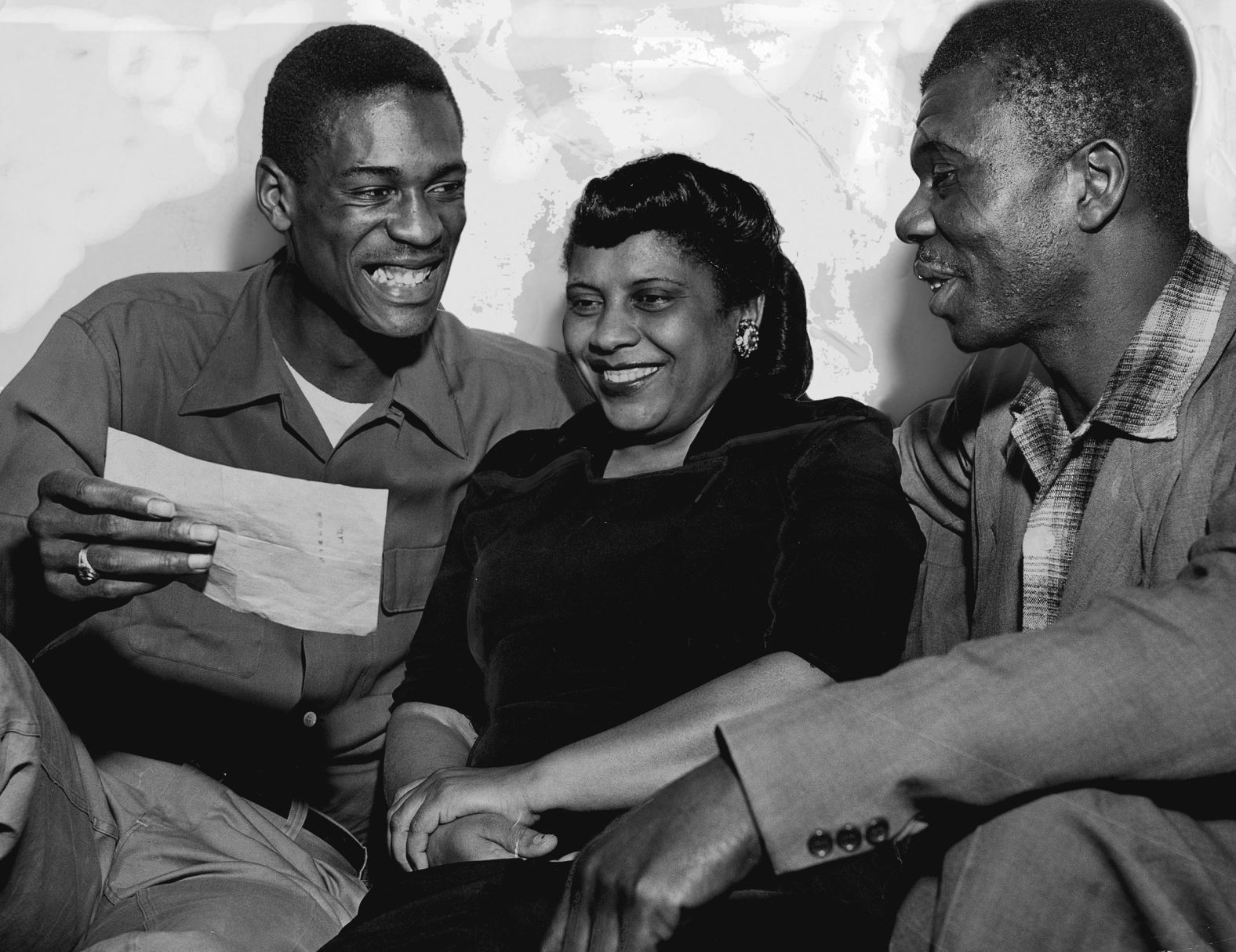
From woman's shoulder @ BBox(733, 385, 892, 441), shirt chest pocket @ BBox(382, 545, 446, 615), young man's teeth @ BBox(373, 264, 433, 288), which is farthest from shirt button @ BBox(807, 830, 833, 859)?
young man's teeth @ BBox(373, 264, 433, 288)

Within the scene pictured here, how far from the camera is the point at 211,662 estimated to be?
1962 mm

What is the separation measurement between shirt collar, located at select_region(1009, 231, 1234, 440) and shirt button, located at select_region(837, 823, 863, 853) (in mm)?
592

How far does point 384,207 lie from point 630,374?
0.52m

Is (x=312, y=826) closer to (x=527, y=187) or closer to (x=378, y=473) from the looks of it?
(x=378, y=473)

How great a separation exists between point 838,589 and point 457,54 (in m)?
1.45

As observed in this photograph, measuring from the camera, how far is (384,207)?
207 centimetres

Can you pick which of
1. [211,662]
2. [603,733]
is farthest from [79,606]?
[603,733]

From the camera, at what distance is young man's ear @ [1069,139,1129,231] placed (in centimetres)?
148

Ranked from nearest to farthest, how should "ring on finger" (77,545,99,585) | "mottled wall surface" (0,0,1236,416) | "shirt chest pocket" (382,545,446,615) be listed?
"ring on finger" (77,545,99,585), "shirt chest pocket" (382,545,446,615), "mottled wall surface" (0,0,1236,416)

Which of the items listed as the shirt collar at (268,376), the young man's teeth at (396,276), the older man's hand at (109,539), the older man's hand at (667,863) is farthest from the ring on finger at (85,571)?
the older man's hand at (667,863)

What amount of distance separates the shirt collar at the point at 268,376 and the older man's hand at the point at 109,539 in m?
0.37

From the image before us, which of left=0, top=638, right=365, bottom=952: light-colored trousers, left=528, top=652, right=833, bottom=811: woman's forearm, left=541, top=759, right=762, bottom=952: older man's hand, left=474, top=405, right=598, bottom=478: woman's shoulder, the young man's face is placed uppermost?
the young man's face

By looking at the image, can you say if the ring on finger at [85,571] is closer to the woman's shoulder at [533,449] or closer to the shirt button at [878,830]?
the woman's shoulder at [533,449]

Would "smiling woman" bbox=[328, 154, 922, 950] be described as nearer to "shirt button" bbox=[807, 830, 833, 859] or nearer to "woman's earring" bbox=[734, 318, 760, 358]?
"woman's earring" bbox=[734, 318, 760, 358]
